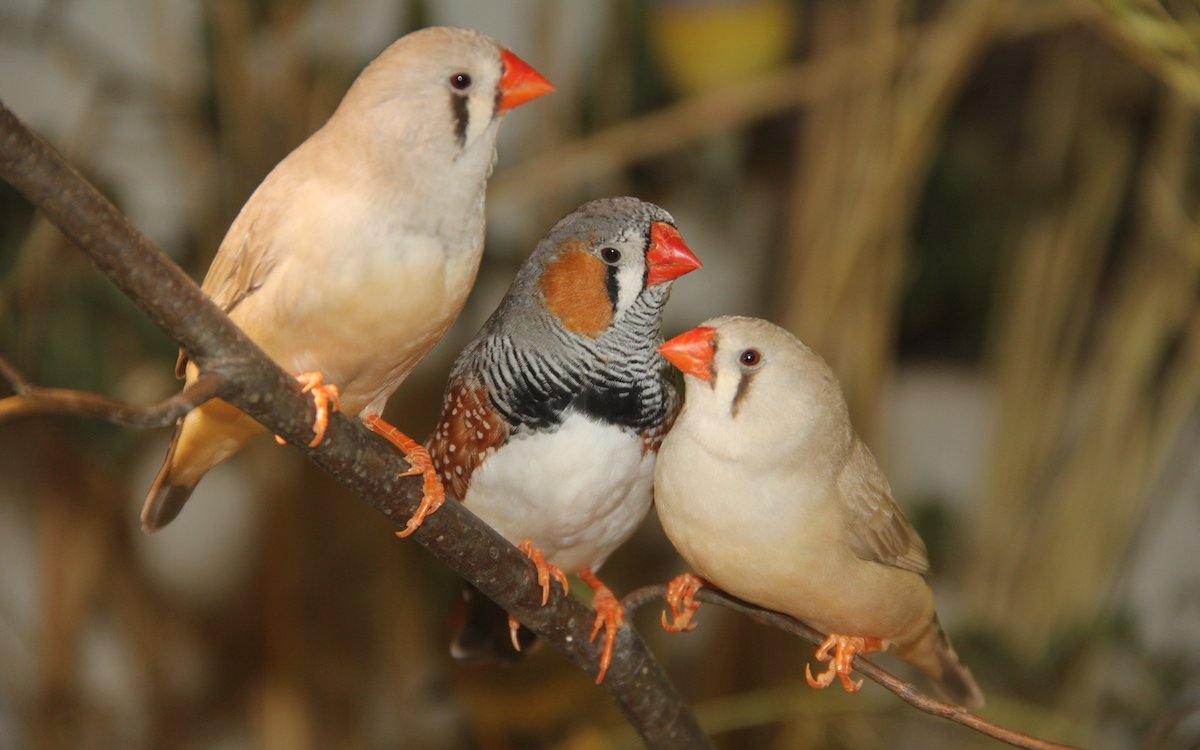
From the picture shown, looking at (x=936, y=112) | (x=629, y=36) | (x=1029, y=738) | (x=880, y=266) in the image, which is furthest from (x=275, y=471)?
(x=1029, y=738)

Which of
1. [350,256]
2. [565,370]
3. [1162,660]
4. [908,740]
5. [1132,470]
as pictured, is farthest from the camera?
[908,740]

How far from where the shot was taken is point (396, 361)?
1072 millimetres

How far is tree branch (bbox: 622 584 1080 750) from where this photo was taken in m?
1.07

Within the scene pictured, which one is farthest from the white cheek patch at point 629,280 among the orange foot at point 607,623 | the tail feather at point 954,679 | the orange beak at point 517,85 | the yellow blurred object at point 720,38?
the yellow blurred object at point 720,38

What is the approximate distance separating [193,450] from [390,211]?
1.13ft

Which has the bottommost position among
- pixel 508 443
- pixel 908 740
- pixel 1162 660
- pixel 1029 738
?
pixel 908 740

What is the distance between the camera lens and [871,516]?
1.27 meters

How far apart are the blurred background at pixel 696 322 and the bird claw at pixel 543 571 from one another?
0.81m

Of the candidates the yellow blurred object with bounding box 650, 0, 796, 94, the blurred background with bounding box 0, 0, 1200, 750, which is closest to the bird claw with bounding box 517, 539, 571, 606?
the blurred background with bounding box 0, 0, 1200, 750

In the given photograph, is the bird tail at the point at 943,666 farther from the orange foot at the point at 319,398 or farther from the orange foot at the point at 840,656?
the orange foot at the point at 319,398

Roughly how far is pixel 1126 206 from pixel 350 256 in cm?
228

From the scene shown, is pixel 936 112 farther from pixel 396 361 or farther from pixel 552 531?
pixel 396 361

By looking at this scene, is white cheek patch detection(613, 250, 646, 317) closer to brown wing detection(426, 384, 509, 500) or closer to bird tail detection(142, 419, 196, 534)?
brown wing detection(426, 384, 509, 500)

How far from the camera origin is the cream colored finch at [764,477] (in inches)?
46.7
